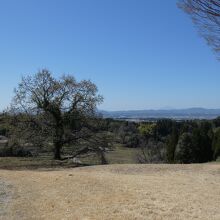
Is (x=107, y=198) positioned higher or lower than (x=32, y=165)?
higher

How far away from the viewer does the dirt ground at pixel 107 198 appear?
11219 millimetres

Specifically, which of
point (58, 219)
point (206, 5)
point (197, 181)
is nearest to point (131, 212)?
point (58, 219)

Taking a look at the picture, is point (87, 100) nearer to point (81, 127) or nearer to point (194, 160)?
point (81, 127)

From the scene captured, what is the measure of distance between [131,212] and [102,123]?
20.4 metres

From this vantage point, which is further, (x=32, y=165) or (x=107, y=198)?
(x=32, y=165)

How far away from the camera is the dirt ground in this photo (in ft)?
36.8

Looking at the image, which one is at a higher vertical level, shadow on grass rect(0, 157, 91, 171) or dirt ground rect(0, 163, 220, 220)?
dirt ground rect(0, 163, 220, 220)

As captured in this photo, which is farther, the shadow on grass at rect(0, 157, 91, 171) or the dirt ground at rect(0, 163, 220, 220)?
the shadow on grass at rect(0, 157, 91, 171)

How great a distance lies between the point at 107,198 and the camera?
13078 millimetres

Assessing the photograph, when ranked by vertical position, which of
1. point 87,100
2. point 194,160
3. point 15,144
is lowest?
point 194,160

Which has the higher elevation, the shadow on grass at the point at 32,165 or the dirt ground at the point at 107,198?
the dirt ground at the point at 107,198

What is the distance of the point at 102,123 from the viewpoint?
31.6m

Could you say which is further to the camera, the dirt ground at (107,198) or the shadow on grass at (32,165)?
the shadow on grass at (32,165)

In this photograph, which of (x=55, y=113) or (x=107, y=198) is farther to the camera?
(x=55, y=113)
